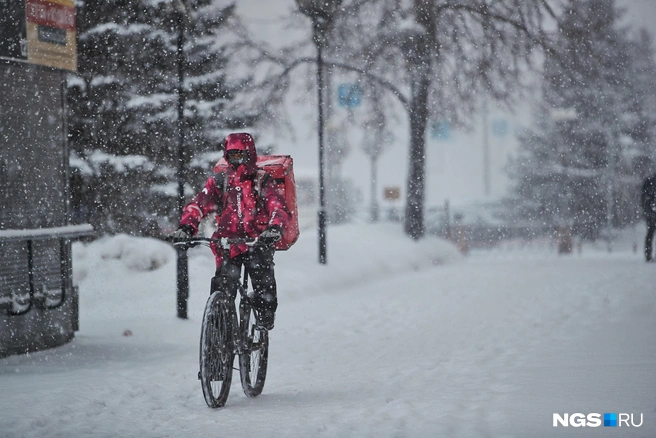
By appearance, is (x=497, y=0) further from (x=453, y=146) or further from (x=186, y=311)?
(x=453, y=146)

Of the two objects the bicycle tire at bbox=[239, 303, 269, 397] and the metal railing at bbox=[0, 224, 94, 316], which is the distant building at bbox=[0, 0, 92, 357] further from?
the bicycle tire at bbox=[239, 303, 269, 397]

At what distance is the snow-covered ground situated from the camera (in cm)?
553

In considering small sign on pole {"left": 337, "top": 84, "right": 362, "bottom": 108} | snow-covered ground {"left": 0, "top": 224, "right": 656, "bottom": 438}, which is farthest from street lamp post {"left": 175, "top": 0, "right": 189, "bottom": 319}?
small sign on pole {"left": 337, "top": 84, "right": 362, "bottom": 108}

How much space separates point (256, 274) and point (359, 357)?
2.72 m

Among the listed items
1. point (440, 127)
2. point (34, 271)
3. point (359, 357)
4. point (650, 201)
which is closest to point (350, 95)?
point (440, 127)

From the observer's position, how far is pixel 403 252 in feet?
68.5

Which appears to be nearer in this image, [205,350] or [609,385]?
[205,350]

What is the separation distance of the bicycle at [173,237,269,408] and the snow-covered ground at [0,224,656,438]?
0.16 m

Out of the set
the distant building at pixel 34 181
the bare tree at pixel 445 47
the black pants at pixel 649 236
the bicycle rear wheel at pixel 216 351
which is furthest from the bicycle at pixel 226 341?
the bare tree at pixel 445 47

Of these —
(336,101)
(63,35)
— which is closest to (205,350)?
(63,35)

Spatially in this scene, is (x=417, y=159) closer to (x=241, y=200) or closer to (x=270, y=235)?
(x=241, y=200)

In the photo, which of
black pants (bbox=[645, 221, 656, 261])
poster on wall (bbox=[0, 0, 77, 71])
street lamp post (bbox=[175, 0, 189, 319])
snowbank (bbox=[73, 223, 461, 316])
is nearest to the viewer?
poster on wall (bbox=[0, 0, 77, 71])

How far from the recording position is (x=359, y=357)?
873 cm

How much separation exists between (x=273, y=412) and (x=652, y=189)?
1414 centimetres
